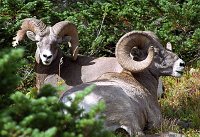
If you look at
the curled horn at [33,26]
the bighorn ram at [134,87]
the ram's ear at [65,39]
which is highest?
the curled horn at [33,26]

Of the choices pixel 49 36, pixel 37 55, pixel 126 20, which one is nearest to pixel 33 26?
pixel 49 36

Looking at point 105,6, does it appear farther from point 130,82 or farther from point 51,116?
point 51,116

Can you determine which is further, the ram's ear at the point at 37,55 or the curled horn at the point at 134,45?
the ram's ear at the point at 37,55

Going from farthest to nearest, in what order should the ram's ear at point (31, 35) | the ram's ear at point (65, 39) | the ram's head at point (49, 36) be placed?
the ram's ear at point (65, 39)
the ram's ear at point (31, 35)
the ram's head at point (49, 36)

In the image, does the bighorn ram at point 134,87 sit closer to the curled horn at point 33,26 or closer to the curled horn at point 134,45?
the curled horn at point 134,45

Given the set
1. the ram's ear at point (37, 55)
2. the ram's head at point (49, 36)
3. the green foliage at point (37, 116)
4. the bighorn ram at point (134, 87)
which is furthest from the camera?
the ram's ear at point (37, 55)

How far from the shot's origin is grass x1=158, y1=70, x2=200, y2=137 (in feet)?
28.6

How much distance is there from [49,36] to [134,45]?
228 centimetres

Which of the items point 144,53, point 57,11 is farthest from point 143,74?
point 57,11

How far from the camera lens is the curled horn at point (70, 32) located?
11578mm

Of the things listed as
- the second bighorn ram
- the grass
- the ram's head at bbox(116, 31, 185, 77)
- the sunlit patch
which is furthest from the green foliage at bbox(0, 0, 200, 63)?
the sunlit patch

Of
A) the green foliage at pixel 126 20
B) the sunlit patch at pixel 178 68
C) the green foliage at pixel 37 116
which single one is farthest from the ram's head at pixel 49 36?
the green foliage at pixel 37 116

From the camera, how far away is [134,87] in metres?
8.91

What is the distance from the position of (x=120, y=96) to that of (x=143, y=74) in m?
1.88
